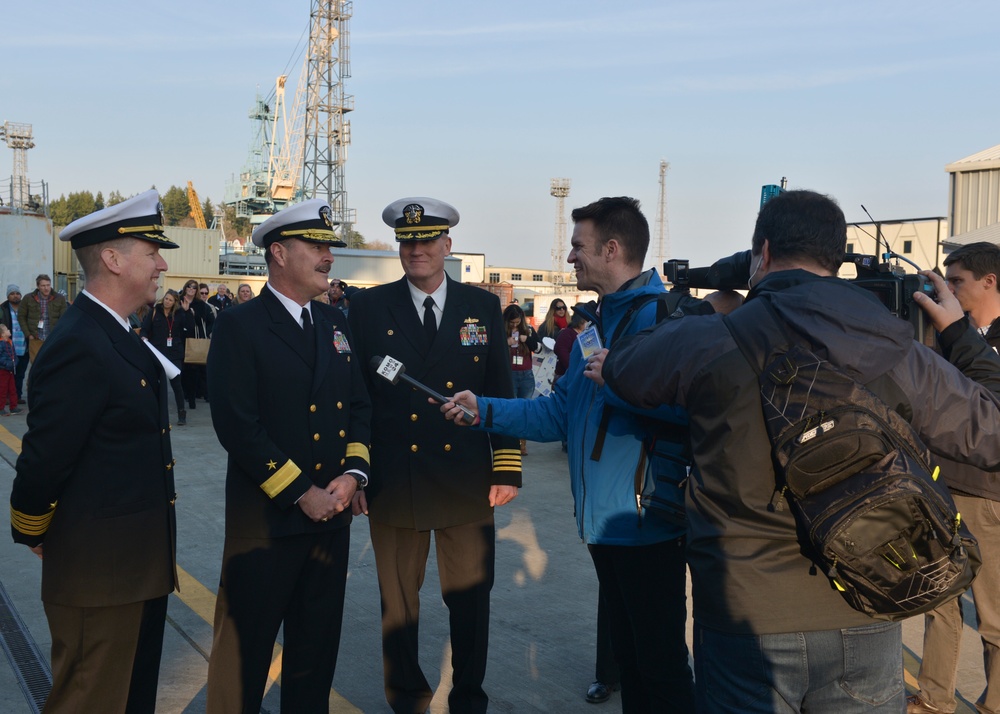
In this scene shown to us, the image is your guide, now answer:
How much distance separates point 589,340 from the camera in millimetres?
3365

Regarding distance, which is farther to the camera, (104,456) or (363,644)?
(363,644)

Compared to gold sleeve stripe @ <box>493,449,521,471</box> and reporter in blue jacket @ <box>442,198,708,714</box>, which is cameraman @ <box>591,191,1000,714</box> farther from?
gold sleeve stripe @ <box>493,449,521,471</box>

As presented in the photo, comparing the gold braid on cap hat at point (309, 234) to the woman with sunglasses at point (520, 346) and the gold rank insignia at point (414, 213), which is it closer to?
the gold rank insignia at point (414, 213)

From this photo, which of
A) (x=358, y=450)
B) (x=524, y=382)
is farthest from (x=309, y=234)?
(x=524, y=382)

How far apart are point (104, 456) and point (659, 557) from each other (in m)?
1.94

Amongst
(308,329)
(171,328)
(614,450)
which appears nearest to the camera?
(614,450)

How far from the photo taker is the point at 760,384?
2180mm

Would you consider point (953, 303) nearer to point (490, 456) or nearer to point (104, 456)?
point (490, 456)

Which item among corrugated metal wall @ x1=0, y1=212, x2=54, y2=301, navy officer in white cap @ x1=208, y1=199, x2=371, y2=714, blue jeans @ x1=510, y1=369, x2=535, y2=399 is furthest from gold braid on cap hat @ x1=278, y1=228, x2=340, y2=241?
corrugated metal wall @ x1=0, y1=212, x2=54, y2=301

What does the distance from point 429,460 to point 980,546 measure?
2.47 metres

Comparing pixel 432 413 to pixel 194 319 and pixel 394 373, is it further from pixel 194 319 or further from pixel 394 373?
pixel 194 319

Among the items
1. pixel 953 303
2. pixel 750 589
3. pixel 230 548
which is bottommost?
pixel 230 548

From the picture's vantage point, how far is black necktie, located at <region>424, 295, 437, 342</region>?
400 centimetres

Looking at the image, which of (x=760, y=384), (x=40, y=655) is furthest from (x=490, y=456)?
(x=40, y=655)
